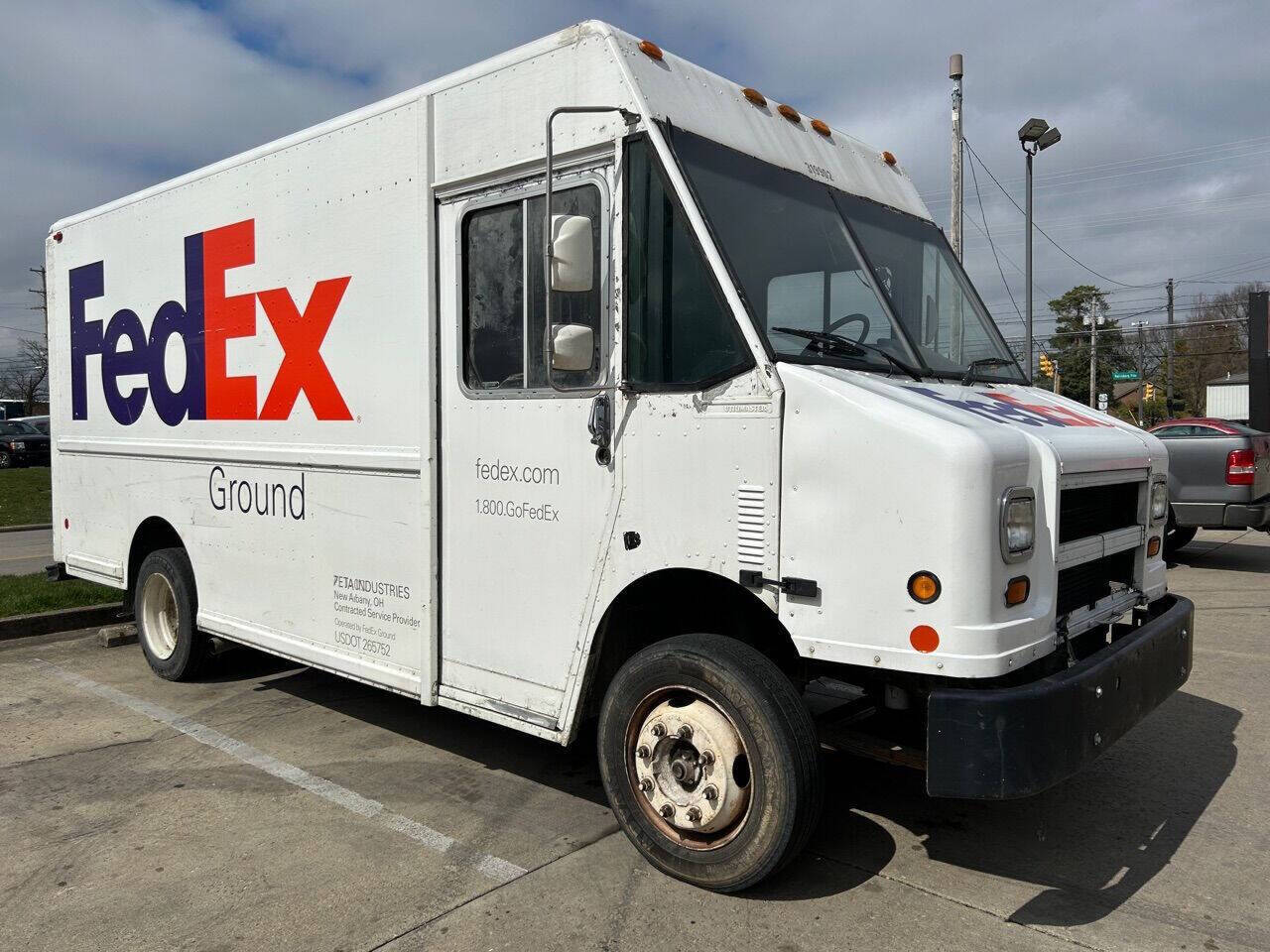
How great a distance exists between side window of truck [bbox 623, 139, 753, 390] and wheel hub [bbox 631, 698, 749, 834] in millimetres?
1203

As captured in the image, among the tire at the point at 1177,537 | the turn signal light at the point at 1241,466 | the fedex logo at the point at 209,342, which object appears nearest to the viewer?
the fedex logo at the point at 209,342

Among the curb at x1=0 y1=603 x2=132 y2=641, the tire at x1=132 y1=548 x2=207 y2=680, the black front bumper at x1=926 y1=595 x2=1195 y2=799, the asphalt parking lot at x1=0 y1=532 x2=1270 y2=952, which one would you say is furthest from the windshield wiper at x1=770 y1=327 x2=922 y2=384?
the curb at x1=0 y1=603 x2=132 y2=641

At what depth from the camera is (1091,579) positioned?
3930 mm

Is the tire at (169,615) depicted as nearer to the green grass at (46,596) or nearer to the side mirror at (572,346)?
the green grass at (46,596)

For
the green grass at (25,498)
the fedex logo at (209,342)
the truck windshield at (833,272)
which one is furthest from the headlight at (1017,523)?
the green grass at (25,498)

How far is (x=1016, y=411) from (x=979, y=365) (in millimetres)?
765

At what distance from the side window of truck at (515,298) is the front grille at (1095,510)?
1782mm

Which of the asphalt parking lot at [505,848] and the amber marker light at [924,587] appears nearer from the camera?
the amber marker light at [924,587]

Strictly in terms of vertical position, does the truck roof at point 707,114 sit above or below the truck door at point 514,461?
above

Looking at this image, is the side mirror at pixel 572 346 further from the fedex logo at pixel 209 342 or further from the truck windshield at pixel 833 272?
the fedex logo at pixel 209 342

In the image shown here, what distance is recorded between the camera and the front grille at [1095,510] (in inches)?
140

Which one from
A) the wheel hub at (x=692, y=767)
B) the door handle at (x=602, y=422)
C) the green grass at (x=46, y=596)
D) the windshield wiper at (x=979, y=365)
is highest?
the windshield wiper at (x=979, y=365)

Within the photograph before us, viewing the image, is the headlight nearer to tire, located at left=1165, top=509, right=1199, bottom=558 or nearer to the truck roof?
the truck roof

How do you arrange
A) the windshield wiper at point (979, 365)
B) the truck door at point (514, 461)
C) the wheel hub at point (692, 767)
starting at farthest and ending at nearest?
the windshield wiper at point (979, 365), the truck door at point (514, 461), the wheel hub at point (692, 767)
